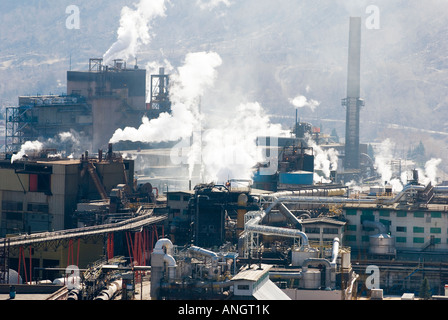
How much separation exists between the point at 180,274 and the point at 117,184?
3025 cm

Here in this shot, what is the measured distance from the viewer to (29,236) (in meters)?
60.1

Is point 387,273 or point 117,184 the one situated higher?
point 117,184

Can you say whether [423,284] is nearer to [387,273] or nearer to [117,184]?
[387,273]

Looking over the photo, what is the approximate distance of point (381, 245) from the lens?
210 ft

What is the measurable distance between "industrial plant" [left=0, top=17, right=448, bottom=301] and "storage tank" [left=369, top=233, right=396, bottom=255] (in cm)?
9

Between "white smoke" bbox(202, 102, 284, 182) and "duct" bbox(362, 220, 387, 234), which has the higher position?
"white smoke" bbox(202, 102, 284, 182)

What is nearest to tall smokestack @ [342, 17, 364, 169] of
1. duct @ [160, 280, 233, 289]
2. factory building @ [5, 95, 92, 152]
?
factory building @ [5, 95, 92, 152]

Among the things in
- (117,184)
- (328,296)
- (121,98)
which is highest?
(121,98)

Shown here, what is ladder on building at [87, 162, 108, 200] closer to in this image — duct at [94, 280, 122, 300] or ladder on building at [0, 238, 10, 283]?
ladder on building at [0, 238, 10, 283]

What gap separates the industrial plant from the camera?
49781mm

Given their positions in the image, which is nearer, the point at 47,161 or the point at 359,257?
the point at 359,257
